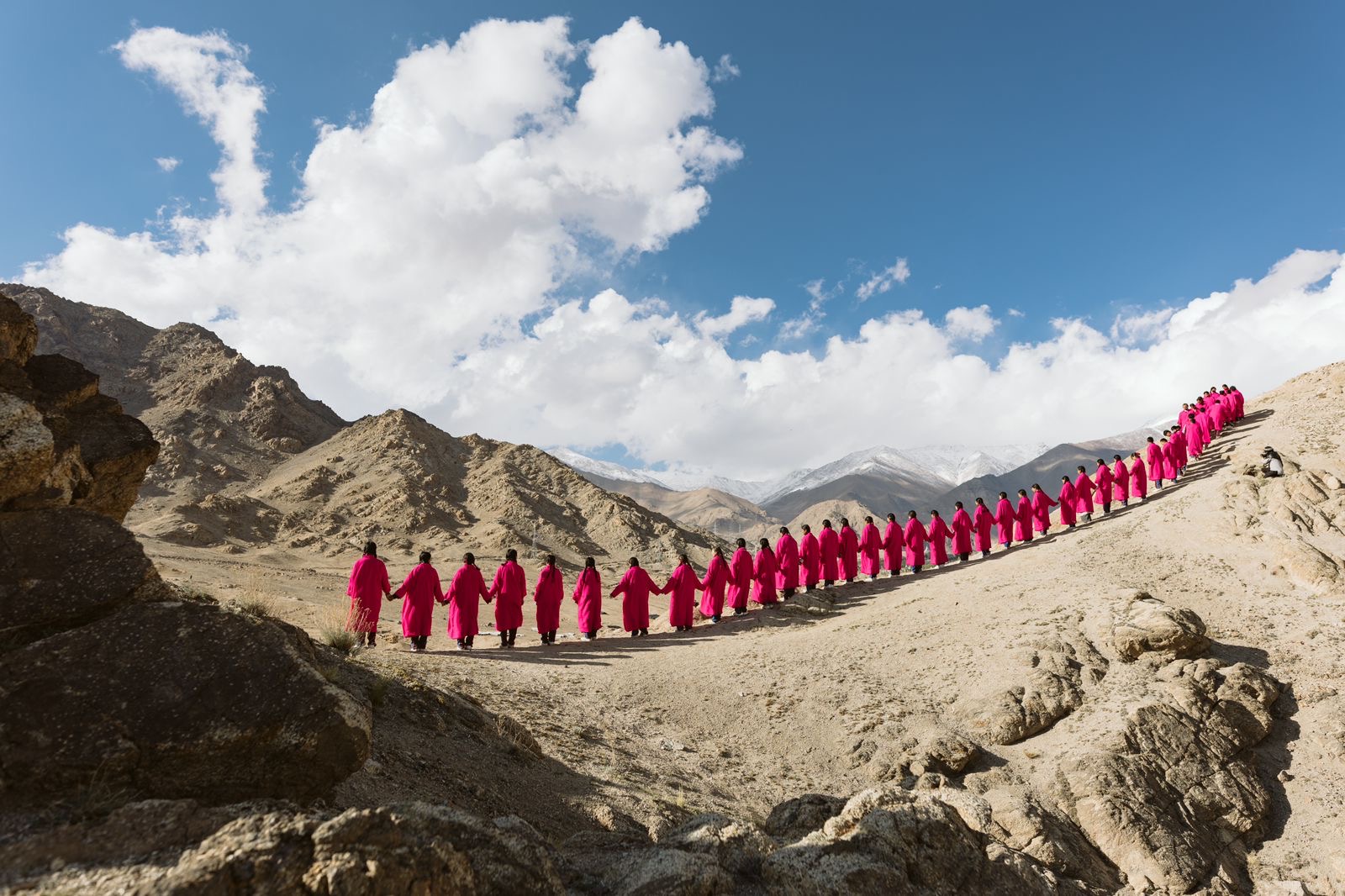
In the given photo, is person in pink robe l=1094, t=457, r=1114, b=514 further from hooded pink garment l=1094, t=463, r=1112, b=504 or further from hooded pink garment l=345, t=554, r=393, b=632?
hooded pink garment l=345, t=554, r=393, b=632

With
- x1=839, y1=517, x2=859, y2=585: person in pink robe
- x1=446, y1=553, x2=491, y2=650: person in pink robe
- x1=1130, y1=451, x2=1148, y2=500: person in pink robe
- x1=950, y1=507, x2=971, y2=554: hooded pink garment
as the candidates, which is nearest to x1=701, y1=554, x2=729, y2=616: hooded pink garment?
x1=839, y1=517, x2=859, y2=585: person in pink robe

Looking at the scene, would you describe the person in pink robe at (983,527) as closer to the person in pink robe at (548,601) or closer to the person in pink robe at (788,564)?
the person in pink robe at (788,564)

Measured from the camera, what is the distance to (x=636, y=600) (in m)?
13.9

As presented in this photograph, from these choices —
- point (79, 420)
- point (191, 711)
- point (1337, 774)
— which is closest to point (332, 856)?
point (191, 711)

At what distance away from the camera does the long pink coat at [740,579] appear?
15234mm

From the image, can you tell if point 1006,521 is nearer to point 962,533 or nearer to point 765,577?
point 962,533

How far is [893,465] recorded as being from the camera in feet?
634

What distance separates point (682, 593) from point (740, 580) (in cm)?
170

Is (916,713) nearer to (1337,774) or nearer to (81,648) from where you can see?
(1337,774)

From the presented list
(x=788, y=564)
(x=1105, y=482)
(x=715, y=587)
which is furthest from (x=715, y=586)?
(x=1105, y=482)

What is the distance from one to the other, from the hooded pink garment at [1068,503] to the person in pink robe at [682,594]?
10598mm

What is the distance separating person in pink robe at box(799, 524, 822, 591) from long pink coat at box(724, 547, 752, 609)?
1.90 meters

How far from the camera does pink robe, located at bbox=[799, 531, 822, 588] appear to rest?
16.7 metres

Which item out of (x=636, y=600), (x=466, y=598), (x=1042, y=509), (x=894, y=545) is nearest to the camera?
(x=466, y=598)
